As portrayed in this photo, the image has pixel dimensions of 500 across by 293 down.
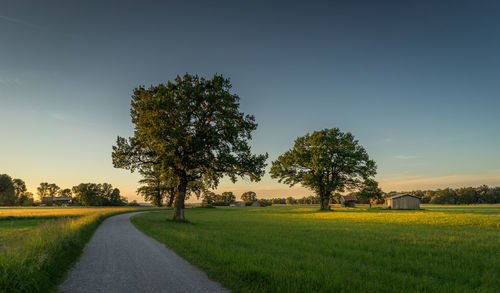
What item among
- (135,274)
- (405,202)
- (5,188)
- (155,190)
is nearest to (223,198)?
(155,190)

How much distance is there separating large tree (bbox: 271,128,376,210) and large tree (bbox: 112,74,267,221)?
80.3 ft

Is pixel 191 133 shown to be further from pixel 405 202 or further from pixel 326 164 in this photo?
pixel 405 202

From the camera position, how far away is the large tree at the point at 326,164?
155ft

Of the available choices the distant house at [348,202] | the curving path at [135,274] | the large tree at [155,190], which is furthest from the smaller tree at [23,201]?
the curving path at [135,274]

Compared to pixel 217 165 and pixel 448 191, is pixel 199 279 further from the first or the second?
pixel 448 191

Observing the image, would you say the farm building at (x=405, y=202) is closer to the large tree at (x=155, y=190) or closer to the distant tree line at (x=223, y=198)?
the large tree at (x=155, y=190)

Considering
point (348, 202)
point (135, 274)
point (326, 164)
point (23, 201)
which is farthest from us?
point (23, 201)

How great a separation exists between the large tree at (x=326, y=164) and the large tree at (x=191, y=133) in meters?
24.5

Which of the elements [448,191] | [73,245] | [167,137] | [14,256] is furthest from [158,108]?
[448,191]

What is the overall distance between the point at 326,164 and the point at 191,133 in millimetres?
30360

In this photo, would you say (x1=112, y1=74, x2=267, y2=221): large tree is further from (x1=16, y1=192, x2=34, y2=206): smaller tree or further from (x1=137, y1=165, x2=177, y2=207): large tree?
(x1=16, y1=192, x2=34, y2=206): smaller tree

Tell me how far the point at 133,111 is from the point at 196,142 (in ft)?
32.0

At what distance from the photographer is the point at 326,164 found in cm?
4684

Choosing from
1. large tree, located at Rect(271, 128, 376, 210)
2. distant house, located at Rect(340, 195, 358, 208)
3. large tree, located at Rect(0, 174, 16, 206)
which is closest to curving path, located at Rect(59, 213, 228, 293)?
large tree, located at Rect(271, 128, 376, 210)
